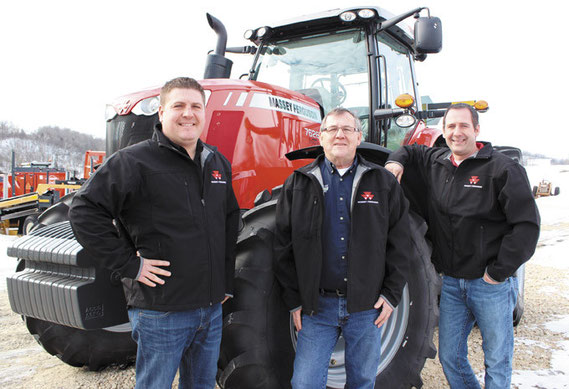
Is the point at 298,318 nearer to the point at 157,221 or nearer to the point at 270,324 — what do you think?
the point at 270,324

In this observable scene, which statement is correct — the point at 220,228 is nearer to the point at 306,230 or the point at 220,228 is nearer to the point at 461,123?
the point at 306,230

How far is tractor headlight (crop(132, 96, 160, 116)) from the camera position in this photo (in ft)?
9.71

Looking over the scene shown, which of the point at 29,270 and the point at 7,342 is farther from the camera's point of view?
the point at 7,342

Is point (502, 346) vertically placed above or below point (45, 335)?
above

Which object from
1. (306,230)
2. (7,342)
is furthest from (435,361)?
(7,342)

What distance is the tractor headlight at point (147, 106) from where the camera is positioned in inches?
117

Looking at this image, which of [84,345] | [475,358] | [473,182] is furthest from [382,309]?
[84,345]

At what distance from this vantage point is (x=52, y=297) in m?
2.18

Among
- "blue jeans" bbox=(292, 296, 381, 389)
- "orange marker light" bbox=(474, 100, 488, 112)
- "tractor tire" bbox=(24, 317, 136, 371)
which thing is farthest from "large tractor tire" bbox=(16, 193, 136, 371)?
"orange marker light" bbox=(474, 100, 488, 112)

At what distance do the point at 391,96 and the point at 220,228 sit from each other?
2599 mm

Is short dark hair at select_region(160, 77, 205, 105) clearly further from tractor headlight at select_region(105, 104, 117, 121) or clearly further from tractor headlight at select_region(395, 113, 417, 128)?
tractor headlight at select_region(395, 113, 417, 128)

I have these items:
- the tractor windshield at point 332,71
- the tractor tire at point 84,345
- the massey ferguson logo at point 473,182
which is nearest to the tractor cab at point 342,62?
the tractor windshield at point 332,71

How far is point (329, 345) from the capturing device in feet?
6.91

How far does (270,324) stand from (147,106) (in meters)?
1.67
